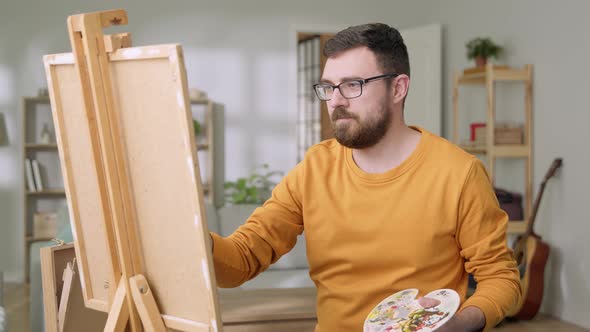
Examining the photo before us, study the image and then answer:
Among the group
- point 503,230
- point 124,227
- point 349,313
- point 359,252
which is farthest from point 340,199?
point 124,227

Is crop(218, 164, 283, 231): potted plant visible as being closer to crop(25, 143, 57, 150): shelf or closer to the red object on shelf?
crop(25, 143, 57, 150): shelf

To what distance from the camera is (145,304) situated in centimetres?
158

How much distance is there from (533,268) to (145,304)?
3924mm

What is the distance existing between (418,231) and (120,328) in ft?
2.38

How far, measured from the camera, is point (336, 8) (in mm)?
7293

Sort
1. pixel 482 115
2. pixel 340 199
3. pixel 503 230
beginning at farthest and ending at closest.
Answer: pixel 482 115 < pixel 340 199 < pixel 503 230

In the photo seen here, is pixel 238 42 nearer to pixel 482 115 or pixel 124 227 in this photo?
pixel 482 115

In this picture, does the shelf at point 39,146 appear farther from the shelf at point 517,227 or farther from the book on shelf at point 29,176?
the shelf at point 517,227

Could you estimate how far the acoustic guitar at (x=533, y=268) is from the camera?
4.92 metres

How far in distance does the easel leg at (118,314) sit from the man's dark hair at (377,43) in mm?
758

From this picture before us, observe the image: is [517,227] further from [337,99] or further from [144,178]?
[144,178]

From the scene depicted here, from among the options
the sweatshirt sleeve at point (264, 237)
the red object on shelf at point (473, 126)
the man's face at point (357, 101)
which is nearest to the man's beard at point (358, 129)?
the man's face at point (357, 101)

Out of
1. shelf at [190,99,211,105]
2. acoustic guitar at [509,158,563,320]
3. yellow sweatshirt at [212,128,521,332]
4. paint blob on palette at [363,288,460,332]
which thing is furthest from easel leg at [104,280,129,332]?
shelf at [190,99,211,105]

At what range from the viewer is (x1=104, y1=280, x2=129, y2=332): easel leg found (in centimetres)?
158
